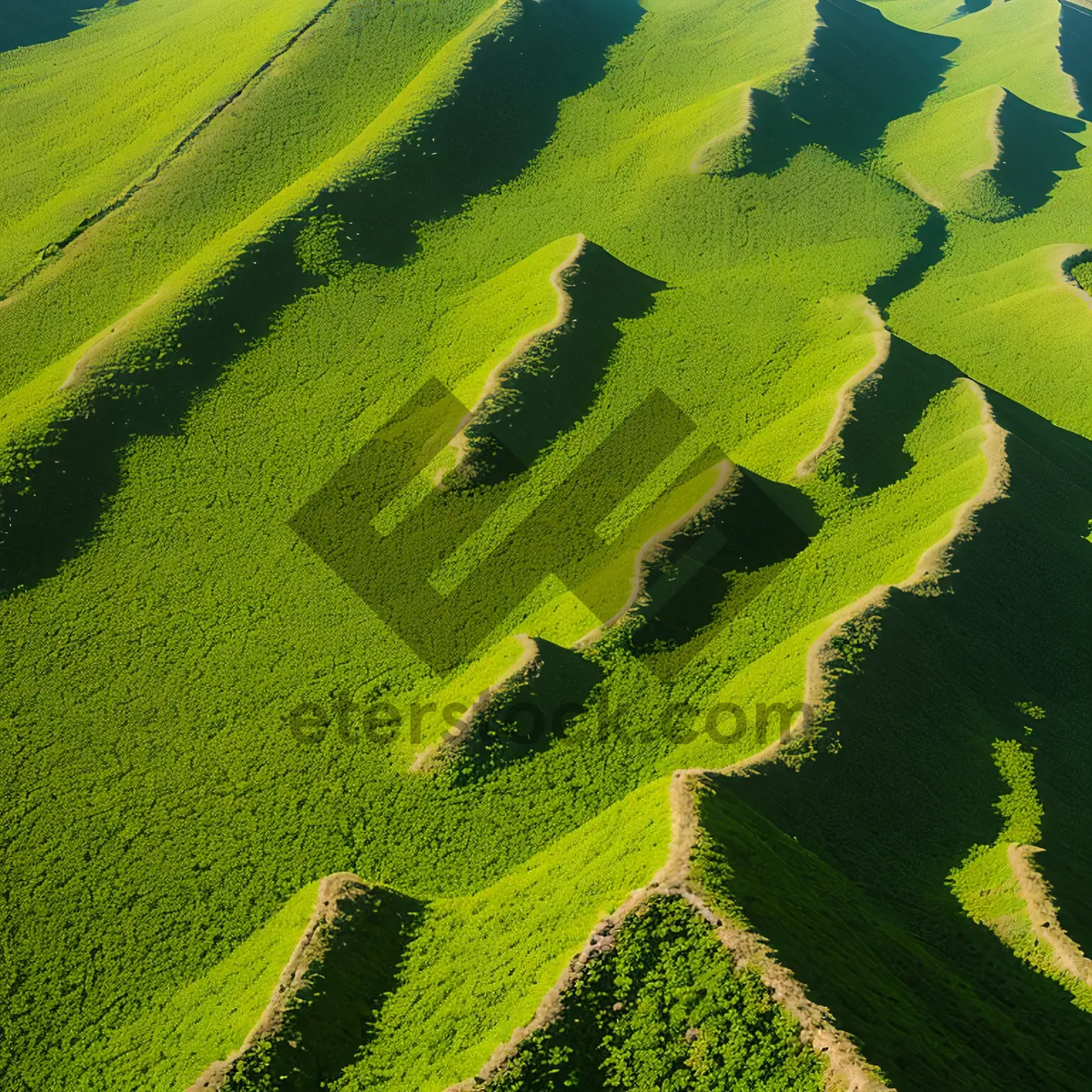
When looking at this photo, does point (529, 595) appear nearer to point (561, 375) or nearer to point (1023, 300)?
point (561, 375)

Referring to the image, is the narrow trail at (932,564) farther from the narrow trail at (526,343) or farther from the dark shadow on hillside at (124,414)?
the dark shadow on hillside at (124,414)

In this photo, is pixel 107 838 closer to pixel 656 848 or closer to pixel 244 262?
pixel 656 848

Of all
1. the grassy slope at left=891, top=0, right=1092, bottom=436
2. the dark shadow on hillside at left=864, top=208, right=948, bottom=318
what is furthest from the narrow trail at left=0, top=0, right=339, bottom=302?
the grassy slope at left=891, top=0, right=1092, bottom=436

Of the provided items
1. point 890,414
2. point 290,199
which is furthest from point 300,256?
point 890,414

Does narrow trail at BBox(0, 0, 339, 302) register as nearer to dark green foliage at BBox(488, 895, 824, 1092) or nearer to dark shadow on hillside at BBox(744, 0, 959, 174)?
dark shadow on hillside at BBox(744, 0, 959, 174)

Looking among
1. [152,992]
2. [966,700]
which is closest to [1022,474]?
[966,700]
